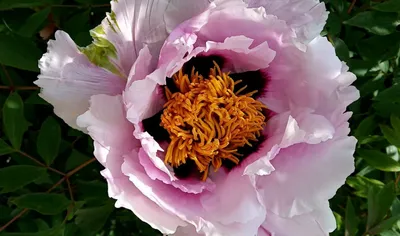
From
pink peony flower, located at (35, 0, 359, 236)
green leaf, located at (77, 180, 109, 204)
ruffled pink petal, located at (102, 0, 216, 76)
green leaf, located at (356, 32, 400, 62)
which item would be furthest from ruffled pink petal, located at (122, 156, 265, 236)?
green leaf, located at (356, 32, 400, 62)

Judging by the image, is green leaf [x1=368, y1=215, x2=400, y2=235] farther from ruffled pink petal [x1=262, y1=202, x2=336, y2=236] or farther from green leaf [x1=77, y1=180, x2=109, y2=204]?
green leaf [x1=77, y1=180, x2=109, y2=204]

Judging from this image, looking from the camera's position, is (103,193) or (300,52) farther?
(103,193)

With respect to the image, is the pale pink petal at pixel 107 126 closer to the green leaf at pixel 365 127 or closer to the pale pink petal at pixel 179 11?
the pale pink petal at pixel 179 11

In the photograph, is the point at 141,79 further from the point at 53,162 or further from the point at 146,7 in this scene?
the point at 53,162

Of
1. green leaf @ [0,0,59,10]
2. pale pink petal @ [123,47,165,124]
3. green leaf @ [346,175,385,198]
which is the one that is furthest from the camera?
green leaf @ [346,175,385,198]

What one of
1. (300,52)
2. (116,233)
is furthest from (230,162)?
(116,233)

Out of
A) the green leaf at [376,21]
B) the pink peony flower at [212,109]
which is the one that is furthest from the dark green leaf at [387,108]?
the pink peony flower at [212,109]
